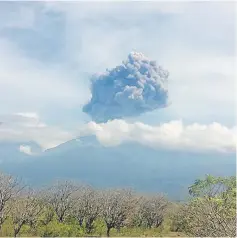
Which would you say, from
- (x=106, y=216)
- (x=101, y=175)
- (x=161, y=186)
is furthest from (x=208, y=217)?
(x=101, y=175)

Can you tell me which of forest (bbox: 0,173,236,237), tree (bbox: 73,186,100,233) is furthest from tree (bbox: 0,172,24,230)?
tree (bbox: 73,186,100,233)

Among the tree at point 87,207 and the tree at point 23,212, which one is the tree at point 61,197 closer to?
the tree at point 87,207

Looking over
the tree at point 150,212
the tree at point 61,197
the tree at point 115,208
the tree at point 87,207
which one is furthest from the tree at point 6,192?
the tree at point 150,212

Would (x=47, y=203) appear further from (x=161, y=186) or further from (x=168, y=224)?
(x=161, y=186)

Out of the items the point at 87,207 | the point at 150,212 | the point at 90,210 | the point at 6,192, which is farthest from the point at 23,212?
the point at 150,212

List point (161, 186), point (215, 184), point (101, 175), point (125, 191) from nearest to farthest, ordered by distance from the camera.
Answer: point (215, 184) < point (125, 191) < point (161, 186) < point (101, 175)

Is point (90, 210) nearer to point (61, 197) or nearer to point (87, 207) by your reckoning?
point (87, 207)
